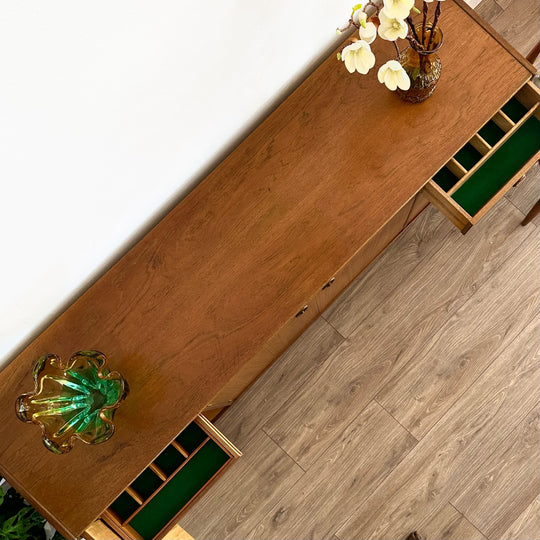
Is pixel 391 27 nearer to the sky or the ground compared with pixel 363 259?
nearer to the sky

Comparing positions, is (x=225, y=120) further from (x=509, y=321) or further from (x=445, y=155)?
(x=509, y=321)

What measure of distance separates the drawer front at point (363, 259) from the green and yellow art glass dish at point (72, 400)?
626 mm

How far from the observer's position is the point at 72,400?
50.1 inches

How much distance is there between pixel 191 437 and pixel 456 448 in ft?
3.04

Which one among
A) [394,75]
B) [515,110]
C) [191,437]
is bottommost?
[191,437]

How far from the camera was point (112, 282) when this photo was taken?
1430mm

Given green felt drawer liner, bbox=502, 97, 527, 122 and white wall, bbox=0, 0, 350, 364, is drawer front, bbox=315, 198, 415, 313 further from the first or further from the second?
white wall, bbox=0, 0, 350, 364

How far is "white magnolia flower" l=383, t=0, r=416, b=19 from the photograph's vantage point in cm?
116

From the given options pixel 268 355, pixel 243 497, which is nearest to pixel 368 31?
pixel 268 355

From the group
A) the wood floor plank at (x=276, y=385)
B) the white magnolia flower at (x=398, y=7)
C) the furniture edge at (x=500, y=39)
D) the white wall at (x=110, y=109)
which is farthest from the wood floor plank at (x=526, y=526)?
the white magnolia flower at (x=398, y=7)

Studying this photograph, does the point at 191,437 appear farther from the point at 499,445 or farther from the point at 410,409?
the point at 499,445

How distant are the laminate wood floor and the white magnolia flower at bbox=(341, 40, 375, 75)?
89cm

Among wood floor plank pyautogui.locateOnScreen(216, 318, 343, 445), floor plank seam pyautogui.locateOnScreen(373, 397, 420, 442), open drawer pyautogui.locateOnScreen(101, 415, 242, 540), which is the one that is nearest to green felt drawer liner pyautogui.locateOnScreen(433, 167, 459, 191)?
wood floor plank pyautogui.locateOnScreen(216, 318, 343, 445)

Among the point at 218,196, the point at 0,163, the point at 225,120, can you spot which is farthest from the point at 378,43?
the point at 0,163
